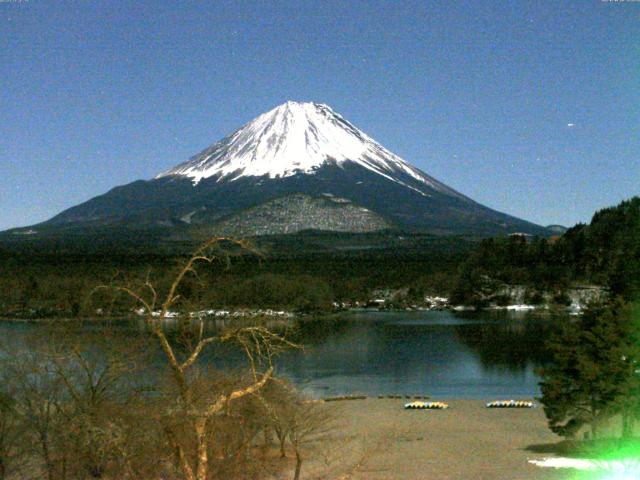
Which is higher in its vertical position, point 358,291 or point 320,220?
point 320,220

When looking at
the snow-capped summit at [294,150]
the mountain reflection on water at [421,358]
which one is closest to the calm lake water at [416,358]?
the mountain reflection on water at [421,358]

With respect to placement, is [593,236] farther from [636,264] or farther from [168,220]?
[168,220]

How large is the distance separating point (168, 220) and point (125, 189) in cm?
4830

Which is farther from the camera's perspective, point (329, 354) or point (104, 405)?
point (329, 354)

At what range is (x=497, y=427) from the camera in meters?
22.1

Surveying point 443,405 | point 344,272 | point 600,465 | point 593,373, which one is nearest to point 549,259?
point 344,272

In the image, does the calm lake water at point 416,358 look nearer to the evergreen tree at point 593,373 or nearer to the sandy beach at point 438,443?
the sandy beach at point 438,443

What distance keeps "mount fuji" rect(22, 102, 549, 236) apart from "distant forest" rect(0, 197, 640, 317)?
34947 mm

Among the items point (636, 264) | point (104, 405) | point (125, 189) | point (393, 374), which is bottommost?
point (393, 374)

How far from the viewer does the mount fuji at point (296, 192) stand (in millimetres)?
146500

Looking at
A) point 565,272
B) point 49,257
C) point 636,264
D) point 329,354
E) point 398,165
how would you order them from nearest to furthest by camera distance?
point 636,264, point 329,354, point 565,272, point 49,257, point 398,165

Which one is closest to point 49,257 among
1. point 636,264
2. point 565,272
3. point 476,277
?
point 476,277

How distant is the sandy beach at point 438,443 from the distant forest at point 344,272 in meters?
39.0

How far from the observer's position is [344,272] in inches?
3755
